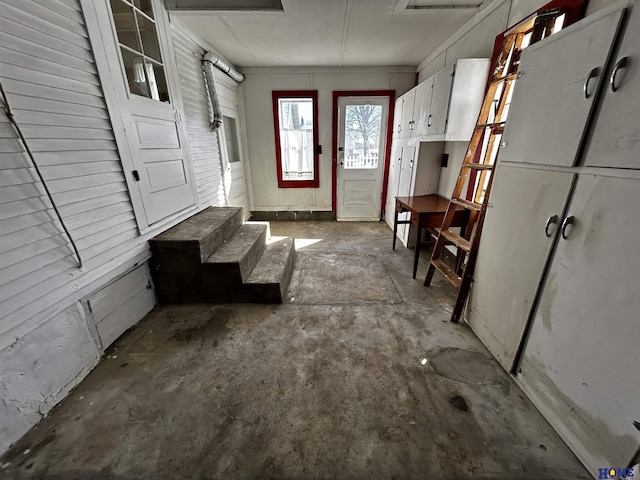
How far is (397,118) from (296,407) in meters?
4.25

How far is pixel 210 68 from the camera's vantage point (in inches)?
127

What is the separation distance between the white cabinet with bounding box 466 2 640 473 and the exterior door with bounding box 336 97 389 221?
10.7 feet

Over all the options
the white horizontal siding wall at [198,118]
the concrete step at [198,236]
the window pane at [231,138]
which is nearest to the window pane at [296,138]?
the window pane at [231,138]

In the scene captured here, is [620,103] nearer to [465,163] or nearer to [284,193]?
[465,163]

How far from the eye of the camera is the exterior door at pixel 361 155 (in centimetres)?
452

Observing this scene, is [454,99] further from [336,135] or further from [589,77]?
[336,135]

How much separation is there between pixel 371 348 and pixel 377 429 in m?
0.58

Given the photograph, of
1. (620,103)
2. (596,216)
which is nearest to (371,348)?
(596,216)

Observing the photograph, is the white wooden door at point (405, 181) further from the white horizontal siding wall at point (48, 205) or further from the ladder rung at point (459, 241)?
the white horizontal siding wall at point (48, 205)

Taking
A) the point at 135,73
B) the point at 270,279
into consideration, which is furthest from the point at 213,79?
the point at 270,279

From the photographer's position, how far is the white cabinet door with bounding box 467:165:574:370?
1.35 m

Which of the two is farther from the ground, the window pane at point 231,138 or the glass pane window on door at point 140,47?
the glass pane window on door at point 140,47

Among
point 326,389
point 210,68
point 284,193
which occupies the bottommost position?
point 326,389

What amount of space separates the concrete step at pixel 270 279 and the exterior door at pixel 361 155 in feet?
8.08
